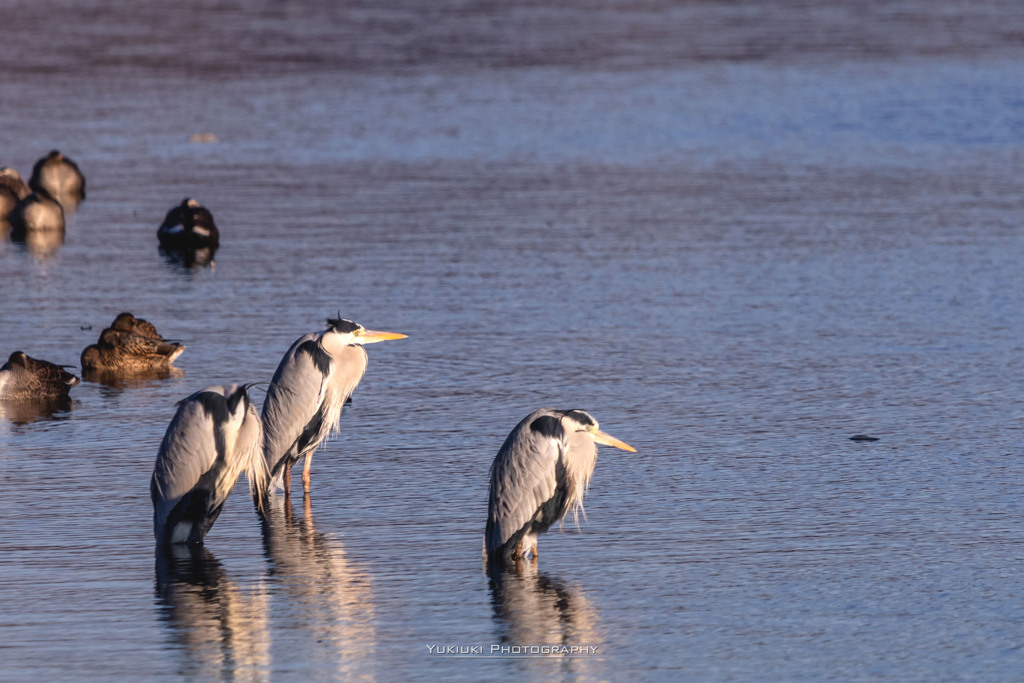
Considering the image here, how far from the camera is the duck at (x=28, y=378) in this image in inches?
497

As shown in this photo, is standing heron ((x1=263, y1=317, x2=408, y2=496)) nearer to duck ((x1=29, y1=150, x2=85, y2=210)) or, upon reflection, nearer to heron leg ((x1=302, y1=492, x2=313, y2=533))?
heron leg ((x1=302, y1=492, x2=313, y2=533))

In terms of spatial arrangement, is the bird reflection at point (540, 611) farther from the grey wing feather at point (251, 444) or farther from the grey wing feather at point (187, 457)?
the grey wing feather at point (187, 457)

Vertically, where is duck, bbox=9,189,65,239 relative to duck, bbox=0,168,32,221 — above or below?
below

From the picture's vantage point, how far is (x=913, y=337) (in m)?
14.2

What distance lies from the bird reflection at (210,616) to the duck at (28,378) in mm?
3871

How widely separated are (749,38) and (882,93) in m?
11.8

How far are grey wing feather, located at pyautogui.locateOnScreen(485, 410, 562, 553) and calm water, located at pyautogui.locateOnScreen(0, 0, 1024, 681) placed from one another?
0.90 feet

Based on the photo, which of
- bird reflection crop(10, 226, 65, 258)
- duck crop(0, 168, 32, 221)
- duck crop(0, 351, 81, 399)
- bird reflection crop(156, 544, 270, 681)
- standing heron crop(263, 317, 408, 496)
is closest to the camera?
bird reflection crop(156, 544, 270, 681)

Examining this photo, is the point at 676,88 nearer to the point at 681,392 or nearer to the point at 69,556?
the point at 681,392

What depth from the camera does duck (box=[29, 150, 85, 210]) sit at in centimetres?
2311

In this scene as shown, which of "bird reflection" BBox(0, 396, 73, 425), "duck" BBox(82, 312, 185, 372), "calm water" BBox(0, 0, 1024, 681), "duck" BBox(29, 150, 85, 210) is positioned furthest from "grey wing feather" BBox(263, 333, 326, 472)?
"duck" BBox(29, 150, 85, 210)

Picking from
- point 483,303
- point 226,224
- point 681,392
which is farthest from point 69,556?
point 226,224

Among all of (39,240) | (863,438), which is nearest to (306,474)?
(863,438)

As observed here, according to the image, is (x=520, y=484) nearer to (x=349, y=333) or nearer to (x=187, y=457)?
(x=187, y=457)
